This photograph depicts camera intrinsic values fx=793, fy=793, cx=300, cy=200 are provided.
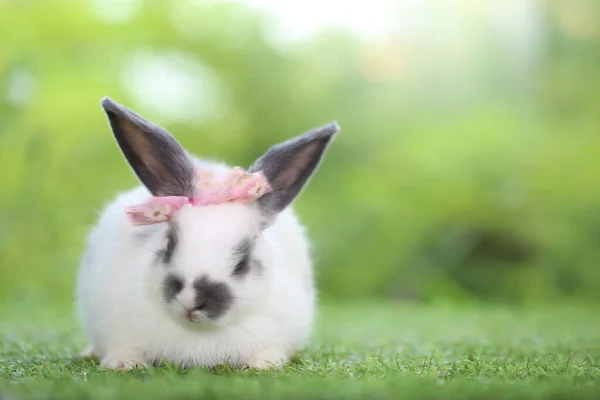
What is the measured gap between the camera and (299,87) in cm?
657

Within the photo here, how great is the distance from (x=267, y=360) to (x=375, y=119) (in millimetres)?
4298

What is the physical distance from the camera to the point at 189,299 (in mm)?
2115

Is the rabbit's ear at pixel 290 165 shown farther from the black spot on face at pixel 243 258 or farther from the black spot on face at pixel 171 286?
the black spot on face at pixel 171 286

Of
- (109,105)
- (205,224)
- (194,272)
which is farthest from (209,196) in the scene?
(109,105)

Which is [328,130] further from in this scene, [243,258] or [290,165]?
[243,258]

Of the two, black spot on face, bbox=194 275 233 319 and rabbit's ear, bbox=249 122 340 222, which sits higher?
rabbit's ear, bbox=249 122 340 222

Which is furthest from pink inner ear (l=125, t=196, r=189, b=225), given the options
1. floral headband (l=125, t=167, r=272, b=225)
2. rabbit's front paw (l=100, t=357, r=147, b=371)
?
rabbit's front paw (l=100, t=357, r=147, b=371)

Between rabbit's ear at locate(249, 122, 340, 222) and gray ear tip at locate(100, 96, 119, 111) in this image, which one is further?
rabbit's ear at locate(249, 122, 340, 222)

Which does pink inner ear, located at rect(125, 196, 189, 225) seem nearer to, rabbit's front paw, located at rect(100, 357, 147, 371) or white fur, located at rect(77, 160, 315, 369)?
white fur, located at rect(77, 160, 315, 369)

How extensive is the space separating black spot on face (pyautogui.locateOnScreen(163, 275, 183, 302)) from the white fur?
23mm

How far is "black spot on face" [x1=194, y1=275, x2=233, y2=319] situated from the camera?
2.12 meters

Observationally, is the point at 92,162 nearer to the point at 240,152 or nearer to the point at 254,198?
the point at 240,152

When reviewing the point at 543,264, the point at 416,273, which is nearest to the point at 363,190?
the point at 416,273

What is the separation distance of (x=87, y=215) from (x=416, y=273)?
2533mm
